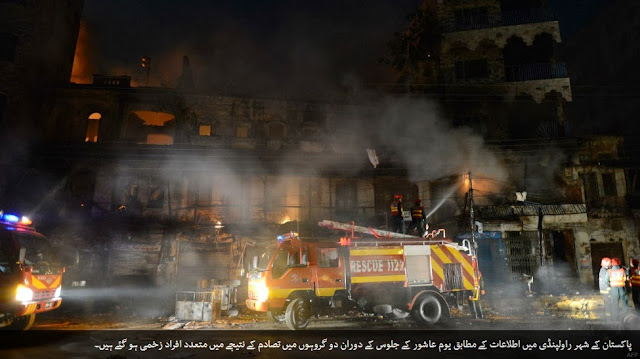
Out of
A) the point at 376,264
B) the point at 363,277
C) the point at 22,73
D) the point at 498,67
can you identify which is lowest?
the point at 363,277

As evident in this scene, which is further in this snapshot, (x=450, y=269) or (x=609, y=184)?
(x=609, y=184)

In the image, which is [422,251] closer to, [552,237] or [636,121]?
[552,237]

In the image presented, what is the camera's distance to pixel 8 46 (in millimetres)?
19875

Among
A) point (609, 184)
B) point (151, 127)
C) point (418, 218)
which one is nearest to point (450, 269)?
point (418, 218)

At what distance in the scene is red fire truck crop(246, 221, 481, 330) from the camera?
9.22 metres

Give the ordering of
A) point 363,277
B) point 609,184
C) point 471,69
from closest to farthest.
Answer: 1. point 363,277
2. point 609,184
3. point 471,69

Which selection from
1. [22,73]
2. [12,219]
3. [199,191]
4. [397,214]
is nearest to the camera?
[12,219]

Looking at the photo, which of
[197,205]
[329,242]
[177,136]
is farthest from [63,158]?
[329,242]

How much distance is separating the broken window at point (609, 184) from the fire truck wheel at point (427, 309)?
632 inches

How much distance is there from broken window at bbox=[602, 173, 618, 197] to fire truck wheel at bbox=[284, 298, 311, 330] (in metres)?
19.7

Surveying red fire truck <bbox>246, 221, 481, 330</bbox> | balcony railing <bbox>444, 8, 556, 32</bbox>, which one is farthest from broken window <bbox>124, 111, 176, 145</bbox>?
balcony railing <bbox>444, 8, 556, 32</bbox>

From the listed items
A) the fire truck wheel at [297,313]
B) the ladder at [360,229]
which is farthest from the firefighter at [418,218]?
the fire truck wheel at [297,313]

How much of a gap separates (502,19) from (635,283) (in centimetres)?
1889

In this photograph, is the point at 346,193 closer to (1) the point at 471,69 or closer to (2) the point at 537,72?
(1) the point at 471,69
